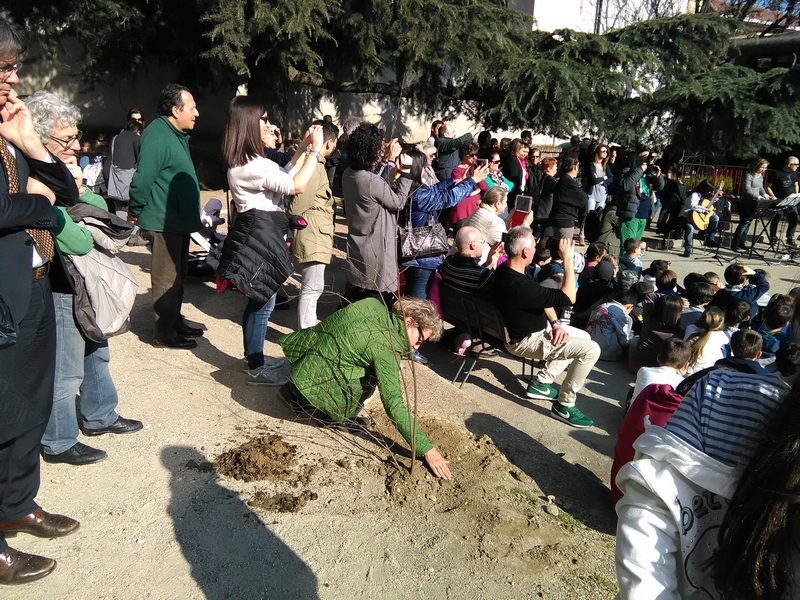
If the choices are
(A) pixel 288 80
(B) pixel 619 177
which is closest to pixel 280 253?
(B) pixel 619 177

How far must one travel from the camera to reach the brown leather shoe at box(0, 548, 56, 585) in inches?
102

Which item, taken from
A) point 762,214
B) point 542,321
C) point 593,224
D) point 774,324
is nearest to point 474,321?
point 542,321

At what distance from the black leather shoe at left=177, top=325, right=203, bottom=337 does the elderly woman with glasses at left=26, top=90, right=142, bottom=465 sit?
1565 mm

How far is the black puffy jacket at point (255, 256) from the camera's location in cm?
426

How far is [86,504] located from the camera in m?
3.17

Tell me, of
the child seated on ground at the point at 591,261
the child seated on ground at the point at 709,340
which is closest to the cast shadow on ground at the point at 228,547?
the child seated on ground at the point at 709,340

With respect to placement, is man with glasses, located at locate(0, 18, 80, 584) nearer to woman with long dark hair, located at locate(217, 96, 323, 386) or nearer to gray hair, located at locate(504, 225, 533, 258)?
woman with long dark hair, located at locate(217, 96, 323, 386)

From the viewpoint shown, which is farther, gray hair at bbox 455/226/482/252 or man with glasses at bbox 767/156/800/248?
man with glasses at bbox 767/156/800/248

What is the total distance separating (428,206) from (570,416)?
83.7 inches

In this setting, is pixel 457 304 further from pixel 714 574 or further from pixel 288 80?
pixel 288 80

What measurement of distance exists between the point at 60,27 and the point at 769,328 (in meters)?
11.5

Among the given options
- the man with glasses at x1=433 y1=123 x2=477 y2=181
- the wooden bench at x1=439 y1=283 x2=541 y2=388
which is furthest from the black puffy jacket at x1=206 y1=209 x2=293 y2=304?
the man with glasses at x1=433 y1=123 x2=477 y2=181

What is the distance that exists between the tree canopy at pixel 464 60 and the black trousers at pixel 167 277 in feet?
20.4

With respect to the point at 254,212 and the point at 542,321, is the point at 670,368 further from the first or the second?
the point at 254,212
